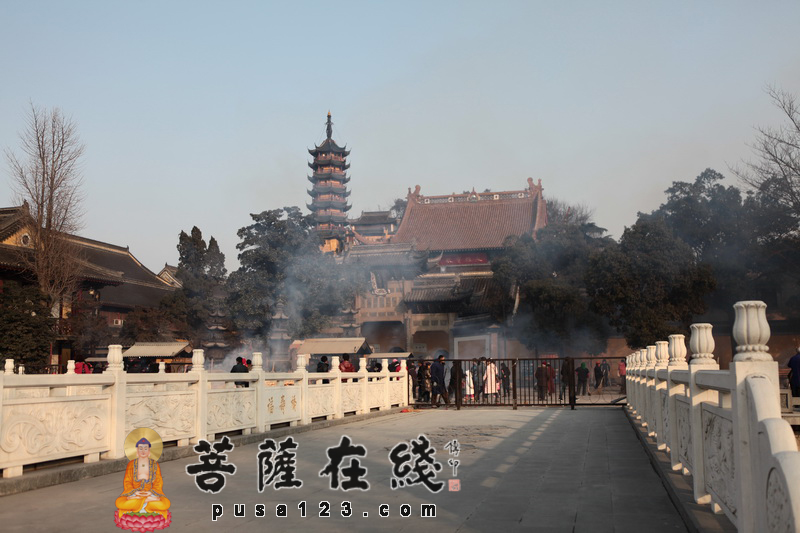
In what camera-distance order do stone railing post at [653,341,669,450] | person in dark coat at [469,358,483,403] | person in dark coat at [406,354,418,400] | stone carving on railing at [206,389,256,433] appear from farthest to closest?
person in dark coat at [406,354,418,400]
person in dark coat at [469,358,483,403]
stone carving on railing at [206,389,256,433]
stone railing post at [653,341,669,450]

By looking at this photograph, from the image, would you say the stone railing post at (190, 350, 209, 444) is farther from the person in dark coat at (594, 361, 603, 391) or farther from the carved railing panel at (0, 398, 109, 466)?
the person in dark coat at (594, 361, 603, 391)

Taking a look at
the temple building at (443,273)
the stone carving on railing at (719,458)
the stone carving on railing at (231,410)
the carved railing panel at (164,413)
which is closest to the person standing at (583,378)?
the temple building at (443,273)

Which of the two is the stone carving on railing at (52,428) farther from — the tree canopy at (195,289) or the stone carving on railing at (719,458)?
the tree canopy at (195,289)

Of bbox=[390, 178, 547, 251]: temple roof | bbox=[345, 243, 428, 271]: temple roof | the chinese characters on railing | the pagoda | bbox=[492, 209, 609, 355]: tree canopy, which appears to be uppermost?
the pagoda

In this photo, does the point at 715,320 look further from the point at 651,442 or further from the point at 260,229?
the point at 651,442

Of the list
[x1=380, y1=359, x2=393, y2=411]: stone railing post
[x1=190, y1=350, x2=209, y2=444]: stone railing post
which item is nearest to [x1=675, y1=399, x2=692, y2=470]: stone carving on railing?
[x1=190, y1=350, x2=209, y2=444]: stone railing post

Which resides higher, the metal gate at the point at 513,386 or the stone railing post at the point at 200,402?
the stone railing post at the point at 200,402

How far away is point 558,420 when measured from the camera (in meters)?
15.8

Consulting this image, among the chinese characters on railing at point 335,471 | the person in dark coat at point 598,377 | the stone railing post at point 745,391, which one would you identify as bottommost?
the person in dark coat at point 598,377

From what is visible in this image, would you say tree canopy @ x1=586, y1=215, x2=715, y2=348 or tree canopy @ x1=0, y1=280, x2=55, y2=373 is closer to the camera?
tree canopy @ x1=0, y1=280, x2=55, y2=373

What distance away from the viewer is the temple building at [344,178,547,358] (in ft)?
131

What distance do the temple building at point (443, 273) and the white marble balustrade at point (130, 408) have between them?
25.2m

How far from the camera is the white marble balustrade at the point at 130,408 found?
22.3 feet

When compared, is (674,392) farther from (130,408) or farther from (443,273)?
(443,273)
